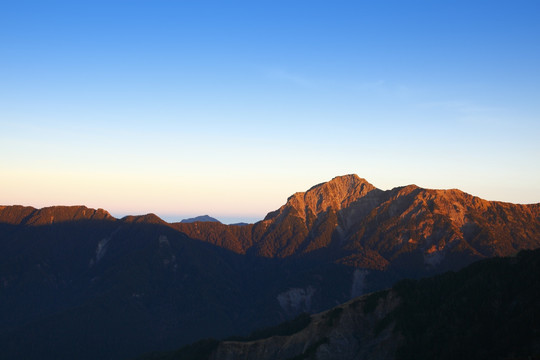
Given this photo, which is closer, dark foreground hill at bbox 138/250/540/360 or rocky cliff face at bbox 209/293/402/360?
dark foreground hill at bbox 138/250/540/360

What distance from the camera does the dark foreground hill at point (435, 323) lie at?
14412 centimetres

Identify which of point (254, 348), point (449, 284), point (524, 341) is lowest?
point (254, 348)

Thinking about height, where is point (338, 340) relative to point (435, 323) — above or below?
below

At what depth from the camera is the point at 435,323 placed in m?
164

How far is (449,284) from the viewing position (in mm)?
178625

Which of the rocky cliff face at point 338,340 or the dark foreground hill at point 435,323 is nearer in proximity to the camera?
the dark foreground hill at point 435,323

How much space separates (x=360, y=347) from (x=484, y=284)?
40.9 m

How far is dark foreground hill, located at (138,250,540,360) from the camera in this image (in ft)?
473

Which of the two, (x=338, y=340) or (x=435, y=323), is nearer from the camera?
(x=435, y=323)

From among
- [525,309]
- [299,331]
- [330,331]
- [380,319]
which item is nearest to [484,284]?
[525,309]

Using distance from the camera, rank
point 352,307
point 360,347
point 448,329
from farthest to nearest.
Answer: point 352,307, point 360,347, point 448,329

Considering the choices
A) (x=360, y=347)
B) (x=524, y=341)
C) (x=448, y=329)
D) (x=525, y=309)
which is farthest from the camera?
(x=360, y=347)

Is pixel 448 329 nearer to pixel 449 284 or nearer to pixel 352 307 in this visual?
pixel 449 284

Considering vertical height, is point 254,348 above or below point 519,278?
below
